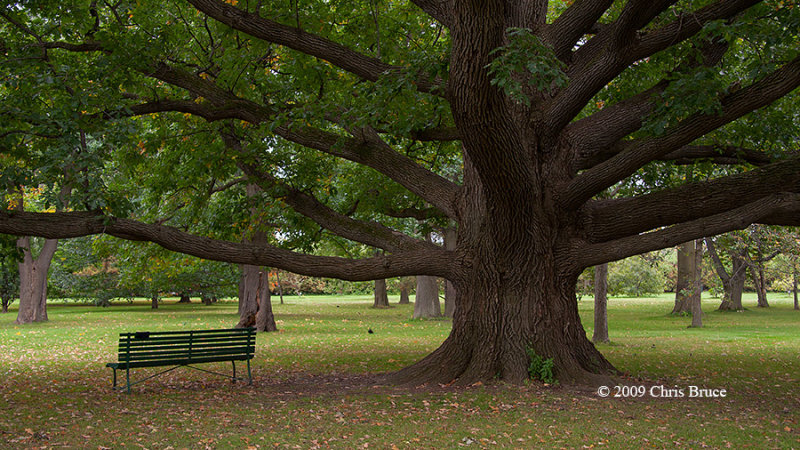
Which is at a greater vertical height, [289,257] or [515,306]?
[289,257]

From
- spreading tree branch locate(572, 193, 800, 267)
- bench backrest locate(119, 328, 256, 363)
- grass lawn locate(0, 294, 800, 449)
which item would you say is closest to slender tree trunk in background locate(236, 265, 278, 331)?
grass lawn locate(0, 294, 800, 449)

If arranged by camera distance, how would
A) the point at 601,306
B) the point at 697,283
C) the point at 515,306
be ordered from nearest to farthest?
the point at 515,306
the point at 601,306
the point at 697,283

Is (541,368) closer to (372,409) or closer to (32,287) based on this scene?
(372,409)

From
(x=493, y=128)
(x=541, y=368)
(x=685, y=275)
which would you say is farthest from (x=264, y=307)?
(x=685, y=275)

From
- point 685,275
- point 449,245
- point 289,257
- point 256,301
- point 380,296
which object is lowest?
point 380,296

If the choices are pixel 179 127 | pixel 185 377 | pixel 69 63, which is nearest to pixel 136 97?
pixel 69 63

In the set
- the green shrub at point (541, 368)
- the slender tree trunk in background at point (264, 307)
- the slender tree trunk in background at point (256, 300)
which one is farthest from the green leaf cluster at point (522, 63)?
the slender tree trunk in background at point (264, 307)

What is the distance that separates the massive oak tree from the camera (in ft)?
25.5

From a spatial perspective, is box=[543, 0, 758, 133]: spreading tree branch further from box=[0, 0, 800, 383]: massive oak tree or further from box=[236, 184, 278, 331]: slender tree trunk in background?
box=[236, 184, 278, 331]: slender tree trunk in background

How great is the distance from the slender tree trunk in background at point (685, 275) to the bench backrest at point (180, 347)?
13634 mm

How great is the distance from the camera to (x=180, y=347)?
9.20m

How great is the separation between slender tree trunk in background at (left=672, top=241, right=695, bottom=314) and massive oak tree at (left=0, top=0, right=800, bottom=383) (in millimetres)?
9995

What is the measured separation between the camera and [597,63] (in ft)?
26.5

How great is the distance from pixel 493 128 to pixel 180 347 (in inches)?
219
